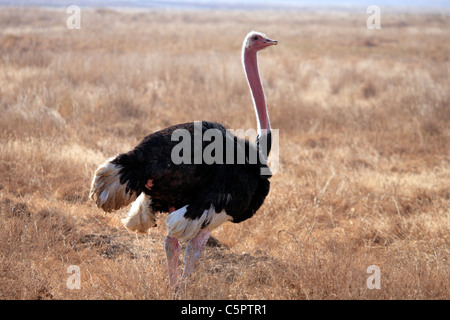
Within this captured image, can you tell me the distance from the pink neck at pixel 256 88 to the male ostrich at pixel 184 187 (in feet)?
1.51

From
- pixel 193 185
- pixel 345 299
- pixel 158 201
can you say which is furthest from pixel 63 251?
pixel 345 299

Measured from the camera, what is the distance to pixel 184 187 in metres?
3.45

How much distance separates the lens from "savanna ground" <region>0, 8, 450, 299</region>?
3.59 meters

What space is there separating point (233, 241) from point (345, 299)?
1.72 meters

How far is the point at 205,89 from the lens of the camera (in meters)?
10.6

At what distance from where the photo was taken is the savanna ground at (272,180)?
11.8ft

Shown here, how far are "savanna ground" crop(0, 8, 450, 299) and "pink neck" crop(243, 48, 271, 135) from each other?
0.94m
